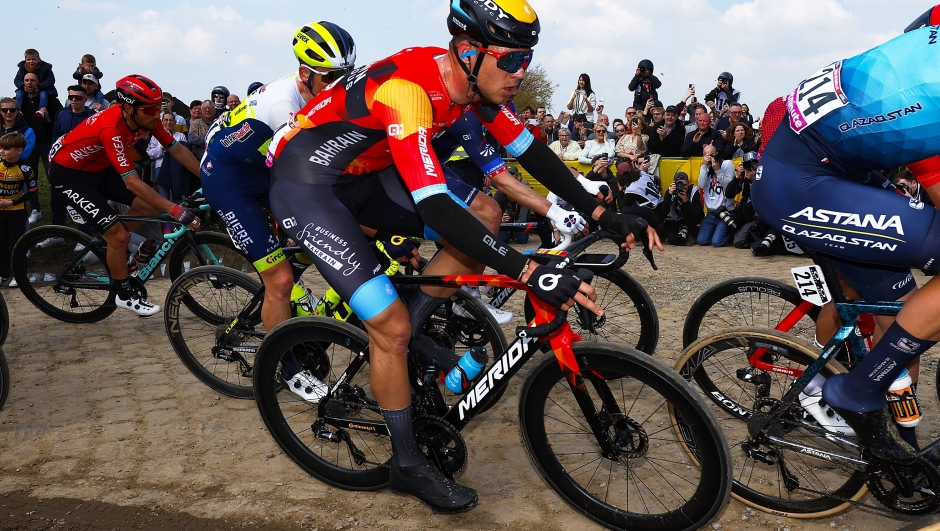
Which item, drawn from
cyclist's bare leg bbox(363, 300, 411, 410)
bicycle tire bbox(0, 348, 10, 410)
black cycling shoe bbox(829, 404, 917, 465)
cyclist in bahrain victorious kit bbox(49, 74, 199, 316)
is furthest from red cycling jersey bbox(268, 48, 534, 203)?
cyclist in bahrain victorious kit bbox(49, 74, 199, 316)

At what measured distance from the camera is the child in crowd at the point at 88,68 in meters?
12.5

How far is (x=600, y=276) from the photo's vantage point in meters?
5.32

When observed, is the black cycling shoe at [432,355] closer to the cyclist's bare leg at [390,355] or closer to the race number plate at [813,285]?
the cyclist's bare leg at [390,355]

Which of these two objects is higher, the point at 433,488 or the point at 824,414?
the point at 824,414

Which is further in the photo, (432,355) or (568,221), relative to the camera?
(568,221)

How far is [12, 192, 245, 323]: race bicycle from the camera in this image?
22.5 feet

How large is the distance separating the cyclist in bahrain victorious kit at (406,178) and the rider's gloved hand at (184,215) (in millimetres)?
2118

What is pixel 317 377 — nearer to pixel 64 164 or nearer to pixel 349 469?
pixel 349 469

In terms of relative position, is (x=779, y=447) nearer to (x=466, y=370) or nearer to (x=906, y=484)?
(x=906, y=484)

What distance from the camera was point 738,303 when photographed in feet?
14.3

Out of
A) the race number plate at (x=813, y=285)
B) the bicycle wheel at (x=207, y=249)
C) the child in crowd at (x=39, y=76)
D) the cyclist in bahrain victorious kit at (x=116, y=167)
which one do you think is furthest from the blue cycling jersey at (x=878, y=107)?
the child in crowd at (x=39, y=76)

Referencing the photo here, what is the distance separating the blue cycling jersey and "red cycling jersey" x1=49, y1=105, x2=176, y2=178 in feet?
17.5

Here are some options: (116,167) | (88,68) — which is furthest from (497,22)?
(88,68)

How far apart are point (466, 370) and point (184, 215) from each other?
324 centimetres
